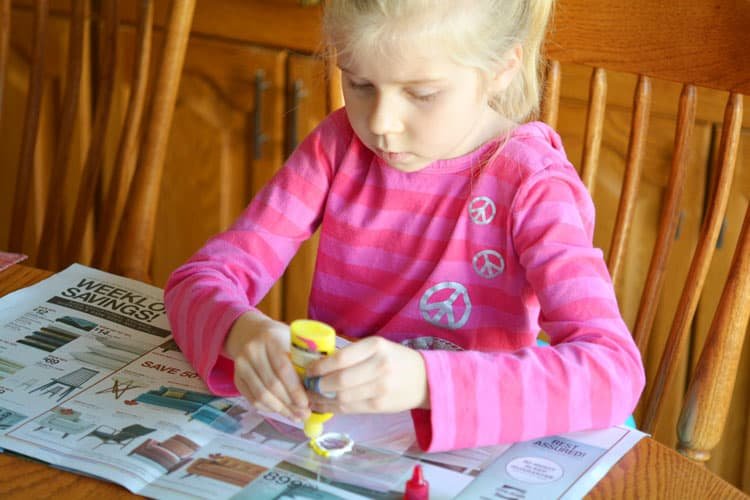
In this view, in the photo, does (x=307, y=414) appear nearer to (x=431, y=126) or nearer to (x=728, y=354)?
(x=431, y=126)

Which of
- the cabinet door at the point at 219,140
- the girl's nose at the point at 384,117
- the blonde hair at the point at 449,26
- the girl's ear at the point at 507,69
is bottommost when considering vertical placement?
the cabinet door at the point at 219,140

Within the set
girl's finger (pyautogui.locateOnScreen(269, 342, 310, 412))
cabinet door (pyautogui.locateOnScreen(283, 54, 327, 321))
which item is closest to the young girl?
girl's finger (pyautogui.locateOnScreen(269, 342, 310, 412))

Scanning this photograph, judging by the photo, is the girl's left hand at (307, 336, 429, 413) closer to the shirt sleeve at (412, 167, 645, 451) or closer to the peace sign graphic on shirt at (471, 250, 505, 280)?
the shirt sleeve at (412, 167, 645, 451)

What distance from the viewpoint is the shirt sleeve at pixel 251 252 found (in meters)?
0.93

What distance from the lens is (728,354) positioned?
3.32 feet

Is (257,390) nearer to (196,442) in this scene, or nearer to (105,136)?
(196,442)

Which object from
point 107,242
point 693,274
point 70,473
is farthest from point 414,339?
point 107,242

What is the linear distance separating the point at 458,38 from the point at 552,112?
0.29 metres

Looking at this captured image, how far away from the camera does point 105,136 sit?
1.37 meters

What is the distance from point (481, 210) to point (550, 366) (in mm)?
236

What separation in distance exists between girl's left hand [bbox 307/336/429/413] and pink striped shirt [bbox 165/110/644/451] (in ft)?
0.05

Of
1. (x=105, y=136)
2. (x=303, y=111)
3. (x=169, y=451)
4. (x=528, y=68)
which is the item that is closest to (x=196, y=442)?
(x=169, y=451)

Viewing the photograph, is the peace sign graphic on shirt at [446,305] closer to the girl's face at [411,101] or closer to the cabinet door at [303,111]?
the girl's face at [411,101]

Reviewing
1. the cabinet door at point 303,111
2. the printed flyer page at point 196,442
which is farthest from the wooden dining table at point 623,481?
the cabinet door at point 303,111
